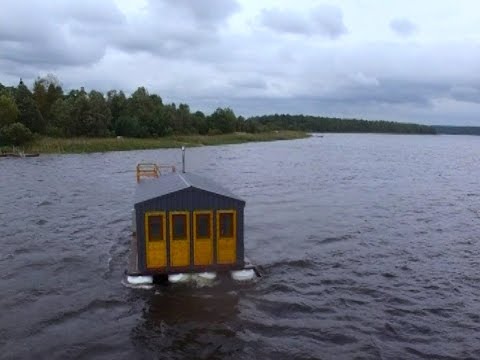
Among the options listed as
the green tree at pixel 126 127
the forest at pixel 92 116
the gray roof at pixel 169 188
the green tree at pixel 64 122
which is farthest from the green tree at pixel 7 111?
the gray roof at pixel 169 188

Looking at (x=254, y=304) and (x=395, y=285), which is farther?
(x=395, y=285)

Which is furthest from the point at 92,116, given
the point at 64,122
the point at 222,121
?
the point at 222,121

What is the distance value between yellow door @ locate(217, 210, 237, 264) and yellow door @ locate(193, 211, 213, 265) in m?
0.38

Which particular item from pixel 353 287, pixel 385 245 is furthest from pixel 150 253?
pixel 385 245

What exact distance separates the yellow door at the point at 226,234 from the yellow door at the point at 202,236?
377mm

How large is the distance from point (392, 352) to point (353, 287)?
255 inches

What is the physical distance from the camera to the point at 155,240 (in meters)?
22.2

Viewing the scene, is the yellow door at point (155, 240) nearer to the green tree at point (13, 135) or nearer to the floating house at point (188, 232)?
the floating house at point (188, 232)

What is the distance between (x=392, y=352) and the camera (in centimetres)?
1772

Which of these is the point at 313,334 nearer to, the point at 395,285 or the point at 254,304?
the point at 254,304

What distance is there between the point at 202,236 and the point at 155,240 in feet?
6.38

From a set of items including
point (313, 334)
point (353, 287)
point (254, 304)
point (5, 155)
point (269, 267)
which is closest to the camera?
point (313, 334)

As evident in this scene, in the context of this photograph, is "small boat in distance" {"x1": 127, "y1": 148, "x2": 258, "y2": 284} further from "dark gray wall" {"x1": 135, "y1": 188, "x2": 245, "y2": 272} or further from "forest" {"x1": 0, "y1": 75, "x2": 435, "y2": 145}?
"forest" {"x1": 0, "y1": 75, "x2": 435, "y2": 145}

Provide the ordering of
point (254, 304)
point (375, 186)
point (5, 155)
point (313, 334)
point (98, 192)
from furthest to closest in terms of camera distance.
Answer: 1. point (5, 155)
2. point (375, 186)
3. point (98, 192)
4. point (254, 304)
5. point (313, 334)
